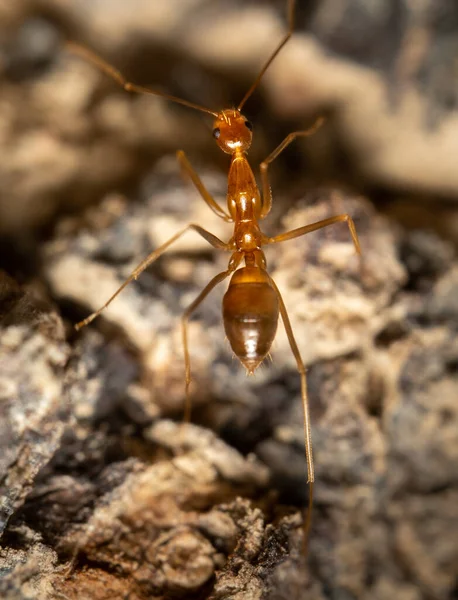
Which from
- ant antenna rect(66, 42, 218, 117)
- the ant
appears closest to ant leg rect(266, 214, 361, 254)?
the ant

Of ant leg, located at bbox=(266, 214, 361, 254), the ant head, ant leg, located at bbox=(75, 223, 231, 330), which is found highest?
the ant head

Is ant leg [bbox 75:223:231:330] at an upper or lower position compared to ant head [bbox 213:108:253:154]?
lower

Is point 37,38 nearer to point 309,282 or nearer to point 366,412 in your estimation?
point 309,282

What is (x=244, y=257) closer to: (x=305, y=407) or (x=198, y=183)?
(x=198, y=183)

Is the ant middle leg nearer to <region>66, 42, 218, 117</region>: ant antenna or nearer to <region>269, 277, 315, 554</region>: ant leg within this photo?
<region>269, 277, 315, 554</region>: ant leg

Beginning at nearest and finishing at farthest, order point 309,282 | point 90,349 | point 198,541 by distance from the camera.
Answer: point 198,541 → point 90,349 → point 309,282

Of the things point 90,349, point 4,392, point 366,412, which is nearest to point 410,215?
point 366,412
